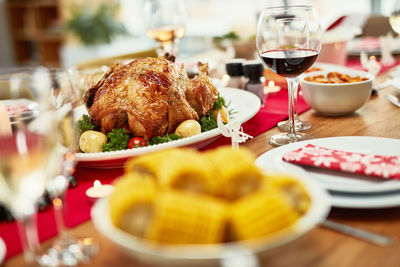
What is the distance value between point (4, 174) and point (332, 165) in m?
0.51

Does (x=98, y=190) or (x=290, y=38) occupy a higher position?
(x=290, y=38)

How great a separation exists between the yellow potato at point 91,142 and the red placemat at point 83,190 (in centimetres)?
5

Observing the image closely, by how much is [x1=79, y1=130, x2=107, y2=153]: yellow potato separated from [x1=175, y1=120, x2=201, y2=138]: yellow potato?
185 millimetres

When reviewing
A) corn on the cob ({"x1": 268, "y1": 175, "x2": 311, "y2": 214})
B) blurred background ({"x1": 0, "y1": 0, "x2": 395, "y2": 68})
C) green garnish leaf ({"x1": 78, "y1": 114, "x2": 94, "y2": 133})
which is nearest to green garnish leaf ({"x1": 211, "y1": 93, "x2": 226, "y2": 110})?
green garnish leaf ({"x1": 78, "y1": 114, "x2": 94, "y2": 133})

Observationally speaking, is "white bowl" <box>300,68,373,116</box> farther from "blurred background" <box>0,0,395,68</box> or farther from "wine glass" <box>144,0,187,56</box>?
"blurred background" <box>0,0,395,68</box>

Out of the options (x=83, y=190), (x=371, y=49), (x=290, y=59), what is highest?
(x=290, y=59)

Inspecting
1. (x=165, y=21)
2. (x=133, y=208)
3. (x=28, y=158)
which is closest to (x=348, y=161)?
(x=133, y=208)

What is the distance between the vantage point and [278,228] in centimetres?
52

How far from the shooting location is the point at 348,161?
A: 768 mm

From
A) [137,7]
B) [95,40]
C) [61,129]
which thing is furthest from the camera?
[137,7]

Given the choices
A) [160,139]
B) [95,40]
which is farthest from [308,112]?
[95,40]

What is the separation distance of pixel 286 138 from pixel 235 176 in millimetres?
597

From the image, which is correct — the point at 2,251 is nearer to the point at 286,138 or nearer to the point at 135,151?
the point at 135,151

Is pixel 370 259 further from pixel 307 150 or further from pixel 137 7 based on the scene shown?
pixel 137 7
